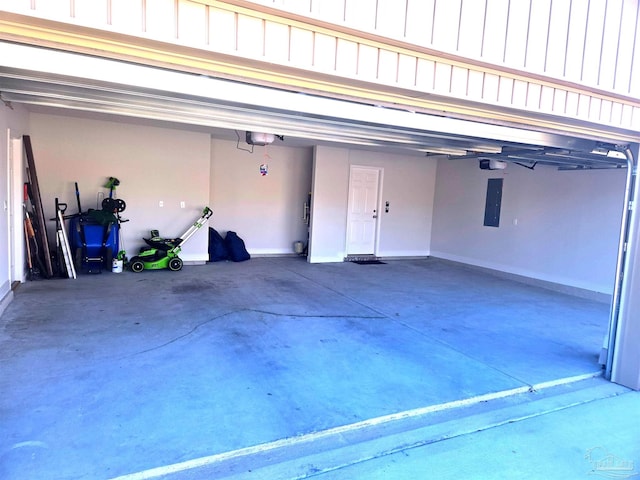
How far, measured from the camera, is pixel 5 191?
201 inches

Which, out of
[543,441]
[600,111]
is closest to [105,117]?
[600,111]

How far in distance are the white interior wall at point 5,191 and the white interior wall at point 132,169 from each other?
4.26 feet

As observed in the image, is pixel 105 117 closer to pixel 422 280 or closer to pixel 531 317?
pixel 422 280

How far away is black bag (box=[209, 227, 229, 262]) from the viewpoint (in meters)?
8.41

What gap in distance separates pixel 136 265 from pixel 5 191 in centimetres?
238

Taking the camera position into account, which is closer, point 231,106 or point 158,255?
point 231,106

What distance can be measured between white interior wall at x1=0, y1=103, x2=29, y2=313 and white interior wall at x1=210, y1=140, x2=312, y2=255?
12.2 feet

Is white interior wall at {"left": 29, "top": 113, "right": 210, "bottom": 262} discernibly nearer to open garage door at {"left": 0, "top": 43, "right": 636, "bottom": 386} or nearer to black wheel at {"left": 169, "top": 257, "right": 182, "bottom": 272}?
black wheel at {"left": 169, "top": 257, "right": 182, "bottom": 272}

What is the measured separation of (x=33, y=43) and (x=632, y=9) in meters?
4.16

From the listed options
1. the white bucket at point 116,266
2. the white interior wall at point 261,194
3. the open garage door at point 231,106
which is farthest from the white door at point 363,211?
the white bucket at point 116,266

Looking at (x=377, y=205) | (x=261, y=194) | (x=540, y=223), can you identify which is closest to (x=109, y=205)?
(x=261, y=194)

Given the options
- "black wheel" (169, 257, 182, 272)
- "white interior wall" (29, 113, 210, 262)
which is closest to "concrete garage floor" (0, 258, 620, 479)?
"black wheel" (169, 257, 182, 272)

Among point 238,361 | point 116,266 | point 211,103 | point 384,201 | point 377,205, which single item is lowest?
point 238,361

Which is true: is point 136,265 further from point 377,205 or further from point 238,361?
point 377,205
